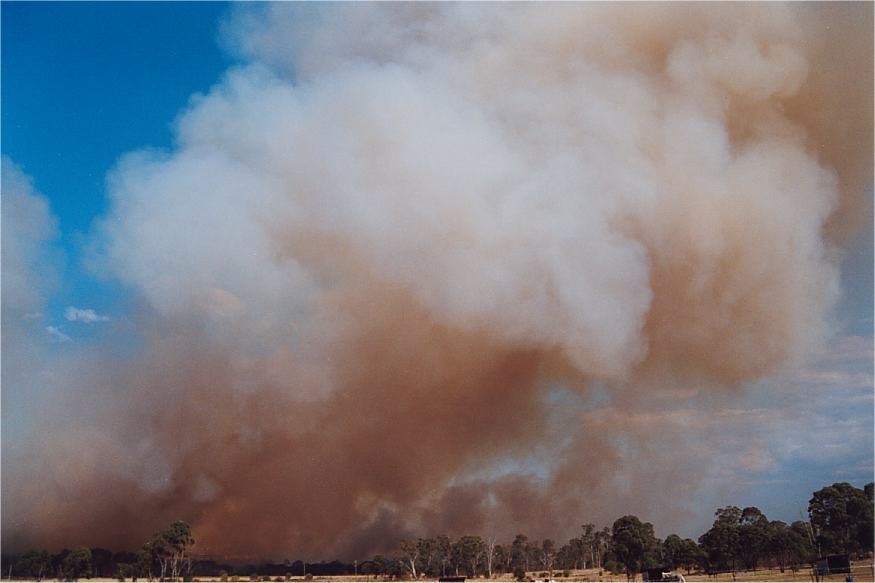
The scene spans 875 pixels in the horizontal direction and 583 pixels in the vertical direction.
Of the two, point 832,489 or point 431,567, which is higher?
point 832,489

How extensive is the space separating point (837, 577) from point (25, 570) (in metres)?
94.3

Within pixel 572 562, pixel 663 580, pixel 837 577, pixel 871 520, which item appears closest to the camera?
pixel 837 577

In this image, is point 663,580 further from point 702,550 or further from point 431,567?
point 431,567

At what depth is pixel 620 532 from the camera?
8044 centimetres

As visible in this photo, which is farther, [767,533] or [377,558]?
[377,558]

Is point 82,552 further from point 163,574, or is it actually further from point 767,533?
point 767,533

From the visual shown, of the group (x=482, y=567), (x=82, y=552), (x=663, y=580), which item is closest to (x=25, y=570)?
(x=82, y=552)

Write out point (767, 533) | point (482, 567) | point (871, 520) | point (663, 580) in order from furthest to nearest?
point (482, 567) → point (767, 533) → point (871, 520) → point (663, 580)

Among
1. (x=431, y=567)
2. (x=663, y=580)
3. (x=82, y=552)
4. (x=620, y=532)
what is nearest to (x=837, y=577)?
(x=663, y=580)

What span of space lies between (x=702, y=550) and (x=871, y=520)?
1725cm

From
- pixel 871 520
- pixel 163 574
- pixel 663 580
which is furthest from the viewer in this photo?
pixel 163 574

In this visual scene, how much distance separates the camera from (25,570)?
98938 mm

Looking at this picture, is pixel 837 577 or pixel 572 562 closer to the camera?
pixel 837 577

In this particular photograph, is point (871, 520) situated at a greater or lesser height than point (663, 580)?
greater
